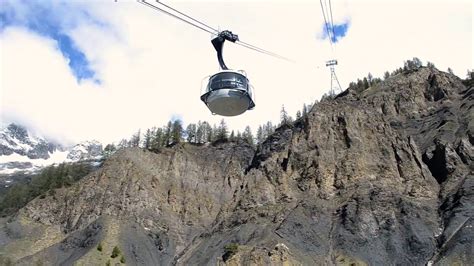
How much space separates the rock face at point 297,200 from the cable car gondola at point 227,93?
4873 centimetres

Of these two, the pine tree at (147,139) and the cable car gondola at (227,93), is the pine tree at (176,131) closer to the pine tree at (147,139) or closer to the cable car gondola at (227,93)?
the pine tree at (147,139)

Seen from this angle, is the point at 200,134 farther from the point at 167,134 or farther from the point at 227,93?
the point at 227,93

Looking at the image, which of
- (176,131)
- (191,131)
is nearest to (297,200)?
(176,131)

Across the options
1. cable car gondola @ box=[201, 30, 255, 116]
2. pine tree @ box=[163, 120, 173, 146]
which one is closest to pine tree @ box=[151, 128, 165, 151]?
pine tree @ box=[163, 120, 173, 146]

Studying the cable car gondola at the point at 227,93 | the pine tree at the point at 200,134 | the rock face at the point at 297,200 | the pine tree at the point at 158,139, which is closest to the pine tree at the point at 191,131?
the pine tree at the point at 200,134

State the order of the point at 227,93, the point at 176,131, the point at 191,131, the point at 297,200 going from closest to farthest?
the point at 227,93
the point at 297,200
the point at 176,131
the point at 191,131

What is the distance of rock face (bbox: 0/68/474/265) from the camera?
74.4m

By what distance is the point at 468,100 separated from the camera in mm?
103812

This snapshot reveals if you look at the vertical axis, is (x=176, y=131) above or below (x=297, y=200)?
above

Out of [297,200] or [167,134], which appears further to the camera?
[167,134]

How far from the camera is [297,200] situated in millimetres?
86750

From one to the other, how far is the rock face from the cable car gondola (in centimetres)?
4873

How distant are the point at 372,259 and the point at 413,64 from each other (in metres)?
110

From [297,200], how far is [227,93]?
66.2 m
